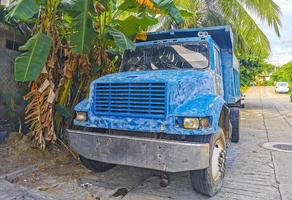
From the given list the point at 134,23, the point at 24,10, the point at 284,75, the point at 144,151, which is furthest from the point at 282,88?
the point at 24,10

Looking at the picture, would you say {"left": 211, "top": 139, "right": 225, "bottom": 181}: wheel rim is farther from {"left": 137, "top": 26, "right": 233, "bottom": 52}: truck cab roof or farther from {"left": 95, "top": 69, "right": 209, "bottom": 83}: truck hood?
{"left": 137, "top": 26, "right": 233, "bottom": 52}: truck cab roof

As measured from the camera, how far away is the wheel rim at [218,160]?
440 cm

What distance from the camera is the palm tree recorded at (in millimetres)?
14352

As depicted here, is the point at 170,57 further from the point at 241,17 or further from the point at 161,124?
the point at 241,17

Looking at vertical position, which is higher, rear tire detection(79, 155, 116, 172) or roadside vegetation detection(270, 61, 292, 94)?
roadside vegetation detection(270, 61, 292, 94)

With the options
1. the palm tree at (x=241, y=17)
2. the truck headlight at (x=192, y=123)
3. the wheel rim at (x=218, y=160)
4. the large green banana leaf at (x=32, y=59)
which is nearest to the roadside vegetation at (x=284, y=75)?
the palm tree at (x=241, y=17)

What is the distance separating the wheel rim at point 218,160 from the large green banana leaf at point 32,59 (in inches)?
115

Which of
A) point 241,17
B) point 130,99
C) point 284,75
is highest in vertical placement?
point 241,17

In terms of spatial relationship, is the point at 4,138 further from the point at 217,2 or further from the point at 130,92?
the point at 217,2

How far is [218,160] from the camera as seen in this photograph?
4586mm

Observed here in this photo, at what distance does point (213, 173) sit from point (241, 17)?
1277cm

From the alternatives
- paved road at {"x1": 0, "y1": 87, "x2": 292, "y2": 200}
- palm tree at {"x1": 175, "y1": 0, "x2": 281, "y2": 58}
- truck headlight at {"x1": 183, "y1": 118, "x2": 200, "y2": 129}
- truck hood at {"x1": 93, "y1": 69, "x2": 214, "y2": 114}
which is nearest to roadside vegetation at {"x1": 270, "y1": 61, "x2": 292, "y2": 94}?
palm tree at {"x1": 175, "y1": 0, "x2": 281, "y2": 58}

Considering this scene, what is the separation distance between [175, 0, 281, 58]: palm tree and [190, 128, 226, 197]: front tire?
976 centimetres

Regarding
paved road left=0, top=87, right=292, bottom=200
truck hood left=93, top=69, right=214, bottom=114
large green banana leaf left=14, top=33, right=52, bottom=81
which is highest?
large green banana leaf left=14, top=33, right=52, bottom=81
